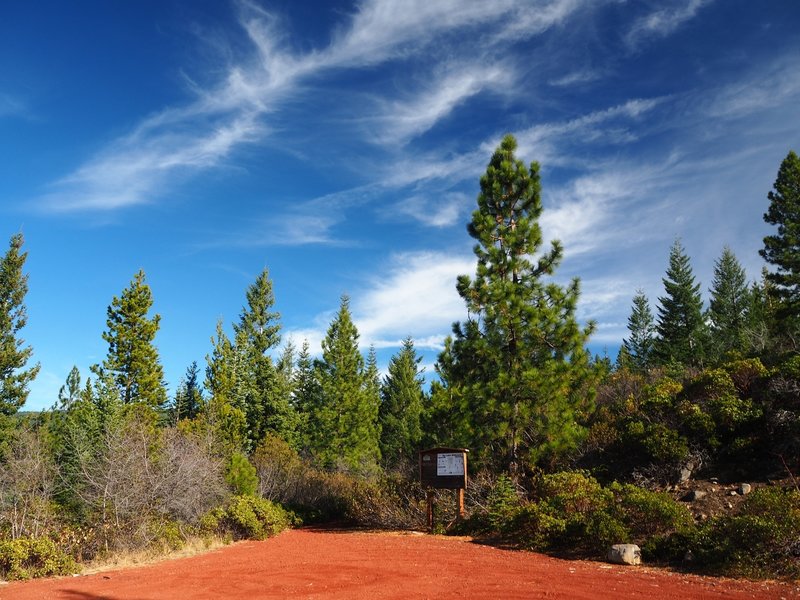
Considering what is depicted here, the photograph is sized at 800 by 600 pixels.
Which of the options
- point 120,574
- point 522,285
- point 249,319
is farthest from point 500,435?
point 249,319

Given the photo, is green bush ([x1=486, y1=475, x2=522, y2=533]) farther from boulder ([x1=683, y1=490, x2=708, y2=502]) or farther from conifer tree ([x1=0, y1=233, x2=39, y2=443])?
conifer tree ([x1=0, y1=233, x2=39, y2=443])

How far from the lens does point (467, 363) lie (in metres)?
17.5

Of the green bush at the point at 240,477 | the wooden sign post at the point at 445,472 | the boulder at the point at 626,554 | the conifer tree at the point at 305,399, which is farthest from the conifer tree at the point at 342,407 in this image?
the boulder at the point at 626,554

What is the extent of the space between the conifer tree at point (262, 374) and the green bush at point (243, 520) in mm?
19886

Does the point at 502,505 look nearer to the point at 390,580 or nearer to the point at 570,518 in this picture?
the point at 570,518

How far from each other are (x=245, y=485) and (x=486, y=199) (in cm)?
1259

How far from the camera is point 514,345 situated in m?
17.0

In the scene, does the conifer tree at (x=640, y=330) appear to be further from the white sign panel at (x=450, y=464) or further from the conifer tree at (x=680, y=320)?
the white sign panel at (x=450, y=464)

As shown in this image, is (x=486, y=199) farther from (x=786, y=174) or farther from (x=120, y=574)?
(x=786, y=174)

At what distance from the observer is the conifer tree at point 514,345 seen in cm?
1600

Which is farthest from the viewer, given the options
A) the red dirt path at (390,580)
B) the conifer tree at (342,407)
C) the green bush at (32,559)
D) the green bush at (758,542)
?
the conifer tree at (342,407)

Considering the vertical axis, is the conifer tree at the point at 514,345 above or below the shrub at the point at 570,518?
above

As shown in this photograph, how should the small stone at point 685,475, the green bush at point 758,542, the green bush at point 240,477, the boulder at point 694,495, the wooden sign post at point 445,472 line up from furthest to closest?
the green bush at point 240,477
the wooden sign post at point 445,472
the small stone at point 685,475
the boulder at point 694,495
the green bush at point 758,542

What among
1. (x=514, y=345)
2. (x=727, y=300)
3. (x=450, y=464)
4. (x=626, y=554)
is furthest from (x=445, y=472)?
(x=727, y=300)
